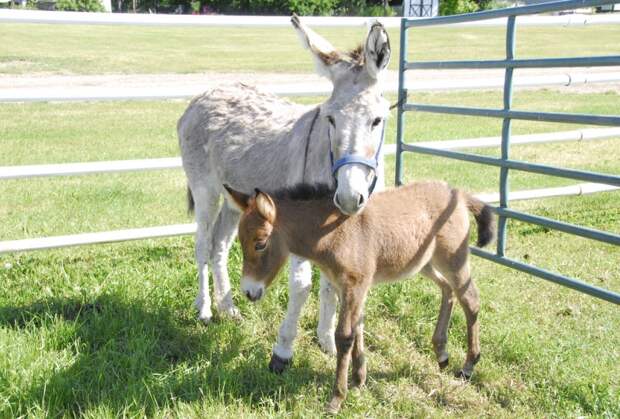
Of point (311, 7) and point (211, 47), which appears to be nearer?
point (211, 47)

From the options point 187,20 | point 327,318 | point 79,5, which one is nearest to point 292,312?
point 327,318

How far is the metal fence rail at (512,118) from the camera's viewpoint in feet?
12.2

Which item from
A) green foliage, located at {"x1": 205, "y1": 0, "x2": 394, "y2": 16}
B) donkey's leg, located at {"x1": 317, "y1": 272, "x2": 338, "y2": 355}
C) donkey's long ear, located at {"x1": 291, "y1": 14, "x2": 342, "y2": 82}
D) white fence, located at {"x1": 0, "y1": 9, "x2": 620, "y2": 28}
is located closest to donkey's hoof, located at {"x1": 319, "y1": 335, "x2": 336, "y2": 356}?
donkey's leg, located at {"x1": 317, "y1": 272, "x2": 338, "y2": 355}

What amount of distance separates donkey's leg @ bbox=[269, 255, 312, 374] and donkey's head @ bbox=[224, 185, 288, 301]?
0.53 m

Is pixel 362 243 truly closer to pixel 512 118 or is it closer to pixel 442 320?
pixel 442 320

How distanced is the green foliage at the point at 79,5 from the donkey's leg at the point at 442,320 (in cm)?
4791

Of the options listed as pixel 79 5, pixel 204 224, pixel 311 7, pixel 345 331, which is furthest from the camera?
pixel 311 7

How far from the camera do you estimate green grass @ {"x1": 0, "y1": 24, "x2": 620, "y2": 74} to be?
22984 millimetres

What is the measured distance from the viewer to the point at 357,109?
3400mm

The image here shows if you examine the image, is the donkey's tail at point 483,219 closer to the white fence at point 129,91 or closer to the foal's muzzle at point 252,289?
the foal's muzzle at point 252,289

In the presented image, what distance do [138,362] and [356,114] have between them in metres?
1.95

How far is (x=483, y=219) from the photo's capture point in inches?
152

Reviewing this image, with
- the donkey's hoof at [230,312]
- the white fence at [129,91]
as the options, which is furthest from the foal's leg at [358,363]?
the white fence at [129,91]

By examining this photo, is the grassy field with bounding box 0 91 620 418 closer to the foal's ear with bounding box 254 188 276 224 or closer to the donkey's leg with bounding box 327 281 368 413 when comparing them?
the donkey's leg with bounding box 327 281 368 413
